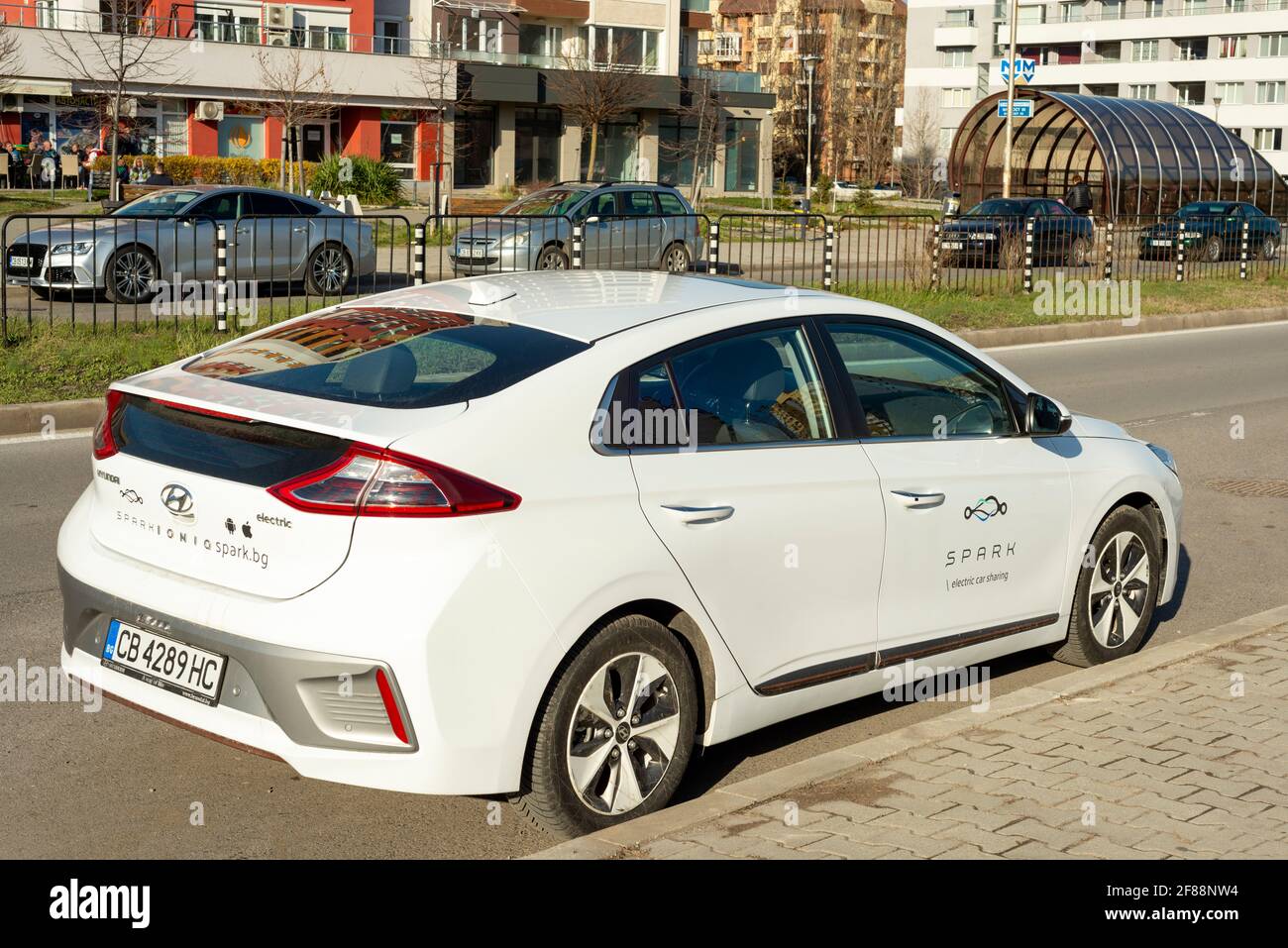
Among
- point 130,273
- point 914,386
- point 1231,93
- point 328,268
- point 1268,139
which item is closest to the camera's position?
point 914,386

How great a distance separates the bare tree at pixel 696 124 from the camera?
6319cm

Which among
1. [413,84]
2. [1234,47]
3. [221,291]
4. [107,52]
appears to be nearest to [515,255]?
[221,291]

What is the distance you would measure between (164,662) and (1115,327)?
1882 cm

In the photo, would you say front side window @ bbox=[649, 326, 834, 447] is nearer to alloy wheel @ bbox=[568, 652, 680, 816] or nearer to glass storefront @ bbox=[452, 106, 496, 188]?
alloy wheel @ bbox=[568, 652, 680, 816]

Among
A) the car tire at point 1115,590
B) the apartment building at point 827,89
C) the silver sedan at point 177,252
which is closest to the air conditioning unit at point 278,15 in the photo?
the silver sedan at point 177,252

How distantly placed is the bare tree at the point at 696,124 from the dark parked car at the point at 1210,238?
3397 centimetres

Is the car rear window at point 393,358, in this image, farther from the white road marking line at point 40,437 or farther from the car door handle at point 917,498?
the white road marking line at point 40,437

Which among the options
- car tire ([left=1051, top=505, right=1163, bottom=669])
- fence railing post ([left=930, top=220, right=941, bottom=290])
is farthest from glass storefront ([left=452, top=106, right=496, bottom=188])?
car tire ([left=1051, top=505, right=1163, bottom=669])

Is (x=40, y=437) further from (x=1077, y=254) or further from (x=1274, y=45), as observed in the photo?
(x=1274, y=45)

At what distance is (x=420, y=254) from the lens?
17.0 meters

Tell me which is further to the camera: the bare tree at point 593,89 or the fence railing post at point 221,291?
the bare tree at point 593,89

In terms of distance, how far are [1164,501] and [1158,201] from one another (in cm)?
3988

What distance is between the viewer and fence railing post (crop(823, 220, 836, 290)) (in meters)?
21.0

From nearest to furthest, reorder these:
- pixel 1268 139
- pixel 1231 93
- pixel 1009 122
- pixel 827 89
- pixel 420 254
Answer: pixel 420 254 < pixel 1009 122 < pixel 1268 139 < pixel 1231 93 < pixel 827 89
